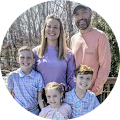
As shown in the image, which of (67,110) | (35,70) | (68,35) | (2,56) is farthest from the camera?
(2,56)

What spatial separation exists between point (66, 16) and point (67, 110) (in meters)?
1.38

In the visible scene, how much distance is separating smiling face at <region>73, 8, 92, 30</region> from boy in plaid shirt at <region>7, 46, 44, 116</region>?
653 mm

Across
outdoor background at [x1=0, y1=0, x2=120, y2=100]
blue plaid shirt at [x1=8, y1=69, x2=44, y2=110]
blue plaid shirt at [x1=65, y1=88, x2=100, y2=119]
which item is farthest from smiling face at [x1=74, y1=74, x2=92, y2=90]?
outdoor background at [x1=0, y1=0, x2=120, y2=100]

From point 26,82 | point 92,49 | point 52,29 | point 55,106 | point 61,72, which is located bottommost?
point 55,106

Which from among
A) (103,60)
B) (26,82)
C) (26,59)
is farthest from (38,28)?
(103,60)

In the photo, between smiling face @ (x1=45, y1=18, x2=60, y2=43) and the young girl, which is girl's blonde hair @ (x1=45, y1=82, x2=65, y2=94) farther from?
smiling face @ (x1=45, y1=18, x2=60, y2=43)

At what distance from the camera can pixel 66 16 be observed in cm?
235

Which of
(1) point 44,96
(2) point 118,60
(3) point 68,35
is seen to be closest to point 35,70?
(1) point 44,96

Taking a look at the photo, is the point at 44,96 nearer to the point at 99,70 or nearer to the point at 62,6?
the point at 99,70

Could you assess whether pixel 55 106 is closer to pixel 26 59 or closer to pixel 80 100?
pixel 80 100

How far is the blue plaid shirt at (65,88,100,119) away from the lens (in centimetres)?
169

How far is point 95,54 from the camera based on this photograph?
177cm

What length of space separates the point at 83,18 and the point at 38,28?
1.13 m

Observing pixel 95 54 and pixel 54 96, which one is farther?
pixel 95 54
